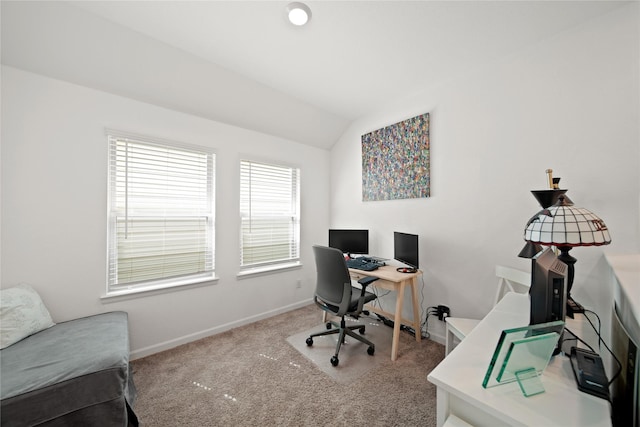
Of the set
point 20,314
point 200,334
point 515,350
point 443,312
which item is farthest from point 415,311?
point 20,314

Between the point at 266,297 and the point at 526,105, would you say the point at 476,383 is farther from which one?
the point at 266,297

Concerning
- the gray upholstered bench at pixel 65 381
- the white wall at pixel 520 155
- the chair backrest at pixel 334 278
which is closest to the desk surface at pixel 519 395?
the chair backrest at pixel 334 278

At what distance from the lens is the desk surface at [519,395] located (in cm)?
66

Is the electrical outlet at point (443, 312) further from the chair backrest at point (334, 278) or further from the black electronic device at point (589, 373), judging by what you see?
→ the black electronic device at point (589, 373)

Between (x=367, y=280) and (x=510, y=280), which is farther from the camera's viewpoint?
(x=367, y=280)

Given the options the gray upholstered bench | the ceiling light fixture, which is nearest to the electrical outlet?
the gray upholstered bench

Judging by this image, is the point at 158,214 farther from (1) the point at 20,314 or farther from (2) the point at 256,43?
(2) the point at 256,43

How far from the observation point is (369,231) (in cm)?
317

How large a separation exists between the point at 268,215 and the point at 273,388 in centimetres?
192

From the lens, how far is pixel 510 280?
189 cm

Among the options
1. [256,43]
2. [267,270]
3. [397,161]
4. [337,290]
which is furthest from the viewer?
[267,270]

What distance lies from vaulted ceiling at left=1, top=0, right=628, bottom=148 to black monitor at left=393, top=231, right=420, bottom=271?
161 centimetres

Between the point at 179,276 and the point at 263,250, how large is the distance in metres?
0.99

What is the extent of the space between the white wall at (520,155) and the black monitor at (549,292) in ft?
3.91
